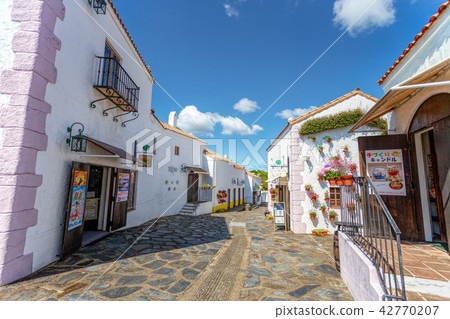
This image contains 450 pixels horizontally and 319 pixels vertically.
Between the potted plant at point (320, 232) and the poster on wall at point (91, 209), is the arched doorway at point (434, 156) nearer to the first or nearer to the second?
the potted plant at point (320, 232)

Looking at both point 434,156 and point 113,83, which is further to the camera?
point 113,83

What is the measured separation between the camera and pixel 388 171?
5355mm

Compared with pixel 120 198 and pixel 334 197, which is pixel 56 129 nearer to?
pixel 120 198

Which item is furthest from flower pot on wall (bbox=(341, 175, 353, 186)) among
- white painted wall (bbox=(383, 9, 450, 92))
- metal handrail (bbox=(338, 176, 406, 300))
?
white painted wall (bbox=(383, 9, 450, 92))

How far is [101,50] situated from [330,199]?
9.98 m

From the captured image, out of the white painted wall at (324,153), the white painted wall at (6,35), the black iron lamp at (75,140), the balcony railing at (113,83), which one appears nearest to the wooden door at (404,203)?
the white painted wall at (324,153)

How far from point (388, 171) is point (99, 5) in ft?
31.7

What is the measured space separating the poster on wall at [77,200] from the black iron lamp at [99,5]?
4.85 m

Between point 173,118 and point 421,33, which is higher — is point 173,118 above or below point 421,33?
above

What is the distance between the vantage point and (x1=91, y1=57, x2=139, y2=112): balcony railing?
6.02 metres

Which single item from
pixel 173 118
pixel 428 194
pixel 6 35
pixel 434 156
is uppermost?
pixel 173 118

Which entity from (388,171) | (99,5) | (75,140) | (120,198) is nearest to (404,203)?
(388,171)

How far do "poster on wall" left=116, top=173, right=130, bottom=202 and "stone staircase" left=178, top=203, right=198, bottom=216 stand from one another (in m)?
6.47

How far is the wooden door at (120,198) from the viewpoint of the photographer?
24.1 ft
